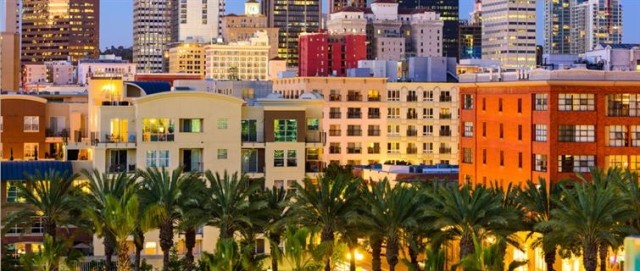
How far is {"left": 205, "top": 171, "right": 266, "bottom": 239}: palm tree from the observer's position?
A: 61.7 metres

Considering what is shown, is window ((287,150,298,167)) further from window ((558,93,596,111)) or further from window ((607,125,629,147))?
window ((607,125,629,147))

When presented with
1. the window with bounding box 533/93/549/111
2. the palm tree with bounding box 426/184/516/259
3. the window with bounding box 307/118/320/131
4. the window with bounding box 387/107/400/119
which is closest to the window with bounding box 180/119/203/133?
the window with bounding box 307/118/320/131

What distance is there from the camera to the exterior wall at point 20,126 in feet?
294

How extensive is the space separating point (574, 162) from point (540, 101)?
189 inches

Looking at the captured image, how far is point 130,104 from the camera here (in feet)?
286

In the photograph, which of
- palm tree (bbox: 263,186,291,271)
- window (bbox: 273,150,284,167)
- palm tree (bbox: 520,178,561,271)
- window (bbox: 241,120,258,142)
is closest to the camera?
palm tree (bbox: 520,178,561,271)

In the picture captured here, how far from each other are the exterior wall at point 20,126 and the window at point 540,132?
3531 centimetres

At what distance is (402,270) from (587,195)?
Answer: 950 inches

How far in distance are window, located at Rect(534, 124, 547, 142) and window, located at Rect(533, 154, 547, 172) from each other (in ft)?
3.55

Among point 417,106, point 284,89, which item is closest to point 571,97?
point 417,106

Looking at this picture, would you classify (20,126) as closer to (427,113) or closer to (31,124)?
(31,124)

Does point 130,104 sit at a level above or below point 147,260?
above

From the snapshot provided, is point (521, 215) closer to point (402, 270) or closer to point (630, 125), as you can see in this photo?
point (402, 270)

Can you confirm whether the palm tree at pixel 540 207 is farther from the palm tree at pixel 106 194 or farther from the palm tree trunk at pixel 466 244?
the palm tree at pixel 106 194
